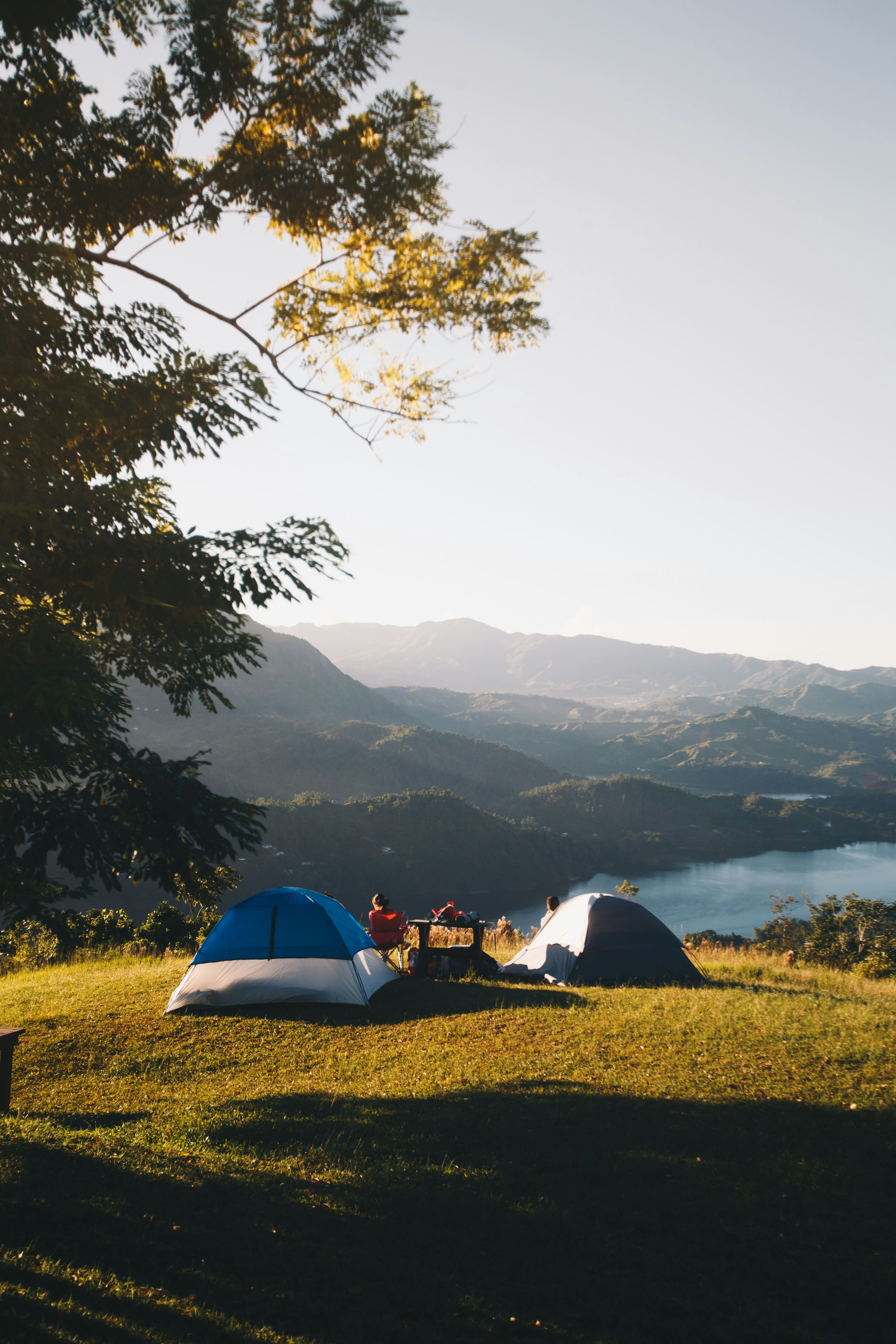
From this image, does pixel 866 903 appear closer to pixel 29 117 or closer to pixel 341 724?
pixel 29 117

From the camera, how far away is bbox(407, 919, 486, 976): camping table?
11.3 m

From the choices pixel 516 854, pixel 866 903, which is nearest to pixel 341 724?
pixel 516 854

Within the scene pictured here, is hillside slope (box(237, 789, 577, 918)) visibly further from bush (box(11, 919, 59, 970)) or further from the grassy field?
the grassy field

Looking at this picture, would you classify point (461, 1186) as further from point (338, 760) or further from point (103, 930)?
point (338, 760)

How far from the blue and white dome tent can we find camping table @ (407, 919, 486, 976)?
99 cm

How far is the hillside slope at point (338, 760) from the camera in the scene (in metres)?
143

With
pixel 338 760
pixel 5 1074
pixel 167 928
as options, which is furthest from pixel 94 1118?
pixel 338 760

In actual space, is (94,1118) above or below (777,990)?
above

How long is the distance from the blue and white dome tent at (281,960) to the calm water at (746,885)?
60.3 meters

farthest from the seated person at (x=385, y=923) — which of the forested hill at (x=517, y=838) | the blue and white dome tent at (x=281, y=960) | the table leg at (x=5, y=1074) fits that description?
the forested hill at (x=517, y=838)

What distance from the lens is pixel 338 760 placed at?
154m

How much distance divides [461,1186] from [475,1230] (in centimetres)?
46

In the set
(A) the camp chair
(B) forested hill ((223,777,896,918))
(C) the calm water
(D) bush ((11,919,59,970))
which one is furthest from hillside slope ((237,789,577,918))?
(A) the camp chair

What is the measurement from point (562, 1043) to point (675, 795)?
152246 millimetres
